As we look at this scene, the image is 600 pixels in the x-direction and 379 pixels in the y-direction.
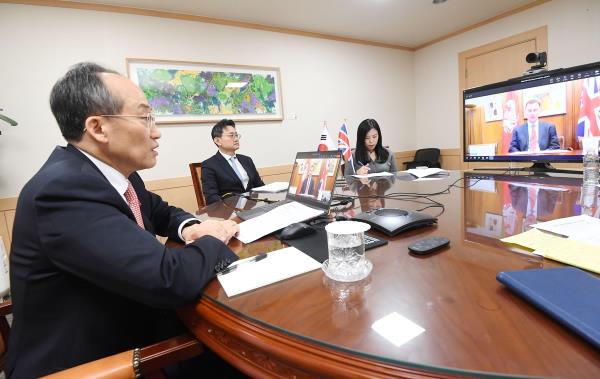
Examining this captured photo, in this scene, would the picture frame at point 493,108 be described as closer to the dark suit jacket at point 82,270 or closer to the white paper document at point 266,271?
the white paper document at point 266,271

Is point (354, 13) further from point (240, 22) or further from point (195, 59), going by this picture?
point (195, 59)

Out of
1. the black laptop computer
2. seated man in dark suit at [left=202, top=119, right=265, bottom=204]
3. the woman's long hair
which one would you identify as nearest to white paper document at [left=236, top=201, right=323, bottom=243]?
the black laptop computer

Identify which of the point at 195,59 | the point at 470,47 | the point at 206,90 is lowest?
the point at 206,90

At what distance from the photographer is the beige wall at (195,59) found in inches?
103

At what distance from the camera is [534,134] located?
5.72ft

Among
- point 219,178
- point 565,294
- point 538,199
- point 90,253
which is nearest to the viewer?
point 565,294

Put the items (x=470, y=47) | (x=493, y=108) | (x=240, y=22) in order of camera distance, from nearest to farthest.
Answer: (x=493, y=108) < (x=240, y=22) < (x=470, y=47)

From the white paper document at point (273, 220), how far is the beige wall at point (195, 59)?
7.98 ft

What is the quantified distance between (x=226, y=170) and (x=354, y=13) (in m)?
2.43

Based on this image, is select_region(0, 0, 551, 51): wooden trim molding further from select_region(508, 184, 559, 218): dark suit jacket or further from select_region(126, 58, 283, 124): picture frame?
select_region(508, 184, 559, 218): dark suit jacket

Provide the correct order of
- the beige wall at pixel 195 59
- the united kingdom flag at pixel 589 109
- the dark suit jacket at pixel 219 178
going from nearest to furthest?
1. the united kingdom flag at pixel 589 109
2. the dark suit jacket at pixel 219 178
3. the beige wall at pixel 195 59

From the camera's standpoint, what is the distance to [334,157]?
1.15 meters

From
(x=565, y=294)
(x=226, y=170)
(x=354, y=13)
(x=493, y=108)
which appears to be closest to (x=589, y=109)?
(x=493, y=108)

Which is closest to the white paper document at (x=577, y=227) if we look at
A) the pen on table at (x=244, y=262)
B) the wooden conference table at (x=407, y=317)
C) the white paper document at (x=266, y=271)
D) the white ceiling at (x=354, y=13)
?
the wooden conference table at (x=407, y=317)
